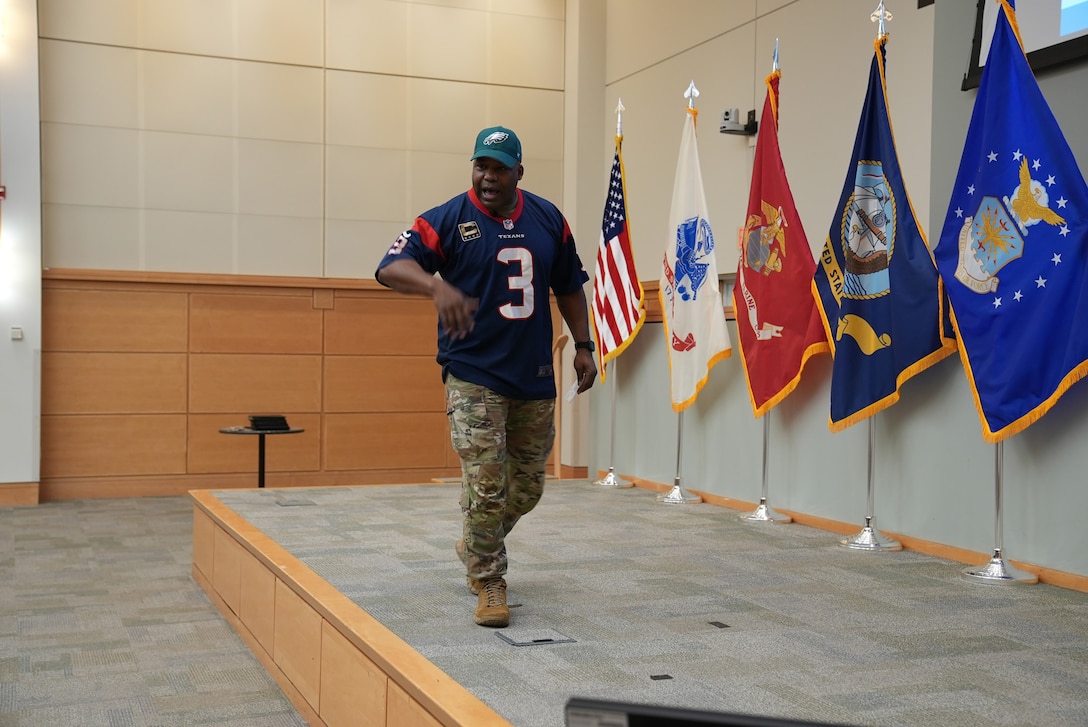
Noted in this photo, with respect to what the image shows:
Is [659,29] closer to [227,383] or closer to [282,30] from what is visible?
[282,30]

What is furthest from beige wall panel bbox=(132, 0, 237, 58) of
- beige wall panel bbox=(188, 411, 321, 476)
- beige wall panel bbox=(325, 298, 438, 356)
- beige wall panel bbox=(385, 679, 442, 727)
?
beige wall panel bbox=(385, 679, 442, 727)

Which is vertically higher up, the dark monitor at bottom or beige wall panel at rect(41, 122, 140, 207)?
beige wall panel at rect(41, 122, 140, 207)

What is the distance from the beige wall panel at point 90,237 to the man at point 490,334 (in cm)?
551

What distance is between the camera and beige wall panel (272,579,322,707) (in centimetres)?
329

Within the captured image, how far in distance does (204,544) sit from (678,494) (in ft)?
8.47

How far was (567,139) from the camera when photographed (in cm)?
933

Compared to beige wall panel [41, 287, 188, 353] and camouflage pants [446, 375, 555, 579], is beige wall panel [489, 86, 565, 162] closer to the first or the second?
beige wall panel [41, 287, 188, 353]

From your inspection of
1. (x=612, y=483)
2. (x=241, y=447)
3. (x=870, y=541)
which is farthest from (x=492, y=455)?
(x=241, y=447)

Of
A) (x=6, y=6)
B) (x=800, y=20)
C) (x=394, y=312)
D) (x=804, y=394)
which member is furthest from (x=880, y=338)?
(x=6, y=6)

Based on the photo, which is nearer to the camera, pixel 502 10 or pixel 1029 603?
pixel 1029 603

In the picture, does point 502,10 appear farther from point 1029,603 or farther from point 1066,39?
point 1029,603

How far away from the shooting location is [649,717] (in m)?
0.73

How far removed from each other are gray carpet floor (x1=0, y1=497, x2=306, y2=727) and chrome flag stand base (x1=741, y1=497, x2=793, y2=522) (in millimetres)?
2594

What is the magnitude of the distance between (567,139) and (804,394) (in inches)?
177
